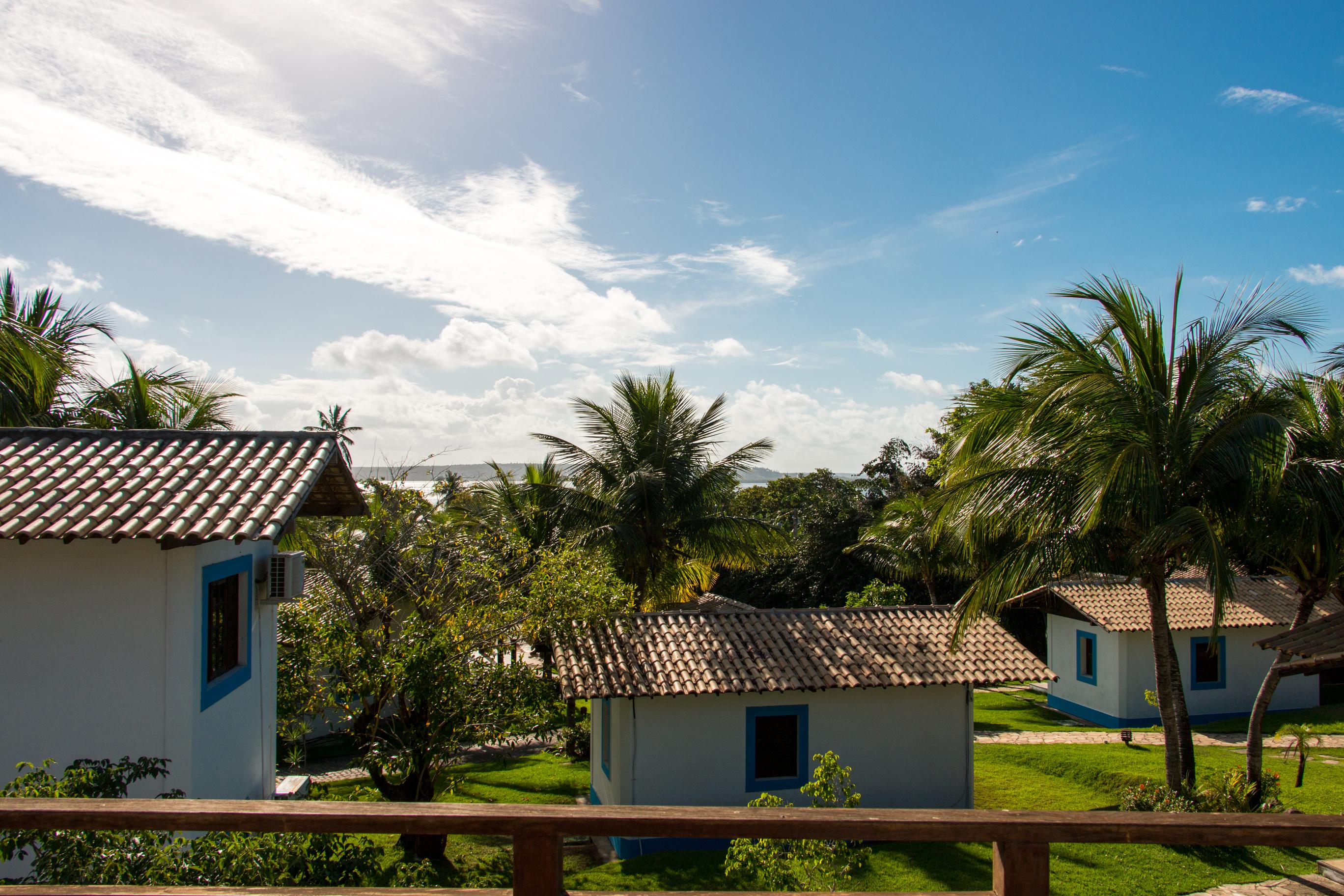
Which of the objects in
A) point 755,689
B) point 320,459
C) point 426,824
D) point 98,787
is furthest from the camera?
point 755,689

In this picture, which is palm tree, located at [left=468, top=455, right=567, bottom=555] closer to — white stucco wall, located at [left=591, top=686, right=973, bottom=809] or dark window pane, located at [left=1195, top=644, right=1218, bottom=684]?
white stucco wall, located at [left=591, top=686, right=973, bottom=809]

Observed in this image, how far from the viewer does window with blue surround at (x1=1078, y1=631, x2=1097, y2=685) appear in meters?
23.4

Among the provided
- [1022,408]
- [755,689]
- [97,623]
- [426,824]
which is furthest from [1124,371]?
[97,623]

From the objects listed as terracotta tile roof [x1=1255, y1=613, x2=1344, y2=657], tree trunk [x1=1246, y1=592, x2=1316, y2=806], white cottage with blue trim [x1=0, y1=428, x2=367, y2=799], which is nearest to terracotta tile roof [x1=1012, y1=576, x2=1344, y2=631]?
tree trunk [x1=1246, y1=592, x2=1316, y2=806]

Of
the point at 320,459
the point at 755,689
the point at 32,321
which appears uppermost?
the point at 32,321

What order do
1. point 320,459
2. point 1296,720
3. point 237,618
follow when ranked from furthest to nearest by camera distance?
point 1296,720
point 237,618
point 320,459

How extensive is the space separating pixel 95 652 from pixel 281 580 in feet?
9.25

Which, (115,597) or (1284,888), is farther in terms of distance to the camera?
(1284,888)

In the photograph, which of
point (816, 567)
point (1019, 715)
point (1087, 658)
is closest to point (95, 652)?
point (1019, 715)

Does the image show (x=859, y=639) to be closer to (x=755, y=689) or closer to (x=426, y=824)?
(x=755, y=689)

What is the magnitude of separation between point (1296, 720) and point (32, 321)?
29.9 m

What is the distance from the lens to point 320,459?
7.93 m

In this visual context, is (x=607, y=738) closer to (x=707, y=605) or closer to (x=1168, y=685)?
(x=1168, y=685)

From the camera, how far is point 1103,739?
813 inches
